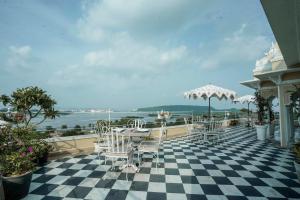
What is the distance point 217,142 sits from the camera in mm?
6738

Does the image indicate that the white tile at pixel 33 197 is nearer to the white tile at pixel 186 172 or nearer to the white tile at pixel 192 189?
the white tile at pixel 192 189

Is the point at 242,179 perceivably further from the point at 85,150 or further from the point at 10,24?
the point at 10,24

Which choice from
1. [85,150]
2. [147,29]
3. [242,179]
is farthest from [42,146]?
[147,29]

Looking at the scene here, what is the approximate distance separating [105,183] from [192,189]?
1.55 m

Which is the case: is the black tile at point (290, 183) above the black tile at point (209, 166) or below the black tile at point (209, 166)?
below

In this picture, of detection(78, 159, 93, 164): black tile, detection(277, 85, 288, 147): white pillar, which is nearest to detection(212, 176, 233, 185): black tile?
detection(78, 159, 93, 164): black tile

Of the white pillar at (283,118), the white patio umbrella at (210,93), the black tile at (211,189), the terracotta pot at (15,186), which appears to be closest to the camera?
the terracotta pot at (15,186)

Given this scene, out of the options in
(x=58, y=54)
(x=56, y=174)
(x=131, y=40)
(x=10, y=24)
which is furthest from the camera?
(x=131, y=40)

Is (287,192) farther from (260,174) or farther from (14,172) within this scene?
(14,172)

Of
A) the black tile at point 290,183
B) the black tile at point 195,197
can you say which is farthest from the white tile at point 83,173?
the black tile at point 290,183

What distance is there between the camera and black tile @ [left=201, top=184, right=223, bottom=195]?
108 inches

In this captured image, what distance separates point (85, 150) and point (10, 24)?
4.45 m

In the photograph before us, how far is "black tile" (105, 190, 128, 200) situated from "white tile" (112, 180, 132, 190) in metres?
0.12

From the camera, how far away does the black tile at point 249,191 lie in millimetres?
2686
